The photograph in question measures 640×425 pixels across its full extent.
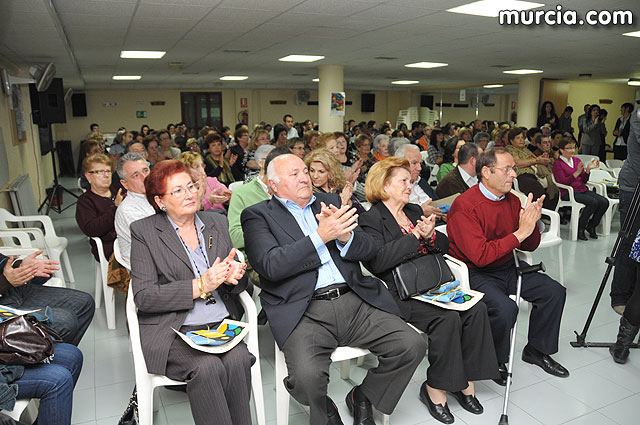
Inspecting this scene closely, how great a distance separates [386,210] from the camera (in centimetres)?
287

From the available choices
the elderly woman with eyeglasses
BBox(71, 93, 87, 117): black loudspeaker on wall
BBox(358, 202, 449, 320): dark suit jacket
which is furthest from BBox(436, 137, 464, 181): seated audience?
BBox(71, 93, 87, 117): black loudspeaker on wall

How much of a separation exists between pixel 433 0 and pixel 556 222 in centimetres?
233

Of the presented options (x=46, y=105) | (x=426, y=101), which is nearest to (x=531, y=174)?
(x=46, y=105)

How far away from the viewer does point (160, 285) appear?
2.24 m

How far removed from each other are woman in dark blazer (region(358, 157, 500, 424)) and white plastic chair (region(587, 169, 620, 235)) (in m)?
4.60

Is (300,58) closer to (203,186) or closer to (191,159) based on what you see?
(191,159)

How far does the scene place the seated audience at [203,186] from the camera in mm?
3779

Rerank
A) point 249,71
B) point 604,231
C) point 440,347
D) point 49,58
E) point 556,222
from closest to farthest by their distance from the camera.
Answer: point 440,347
point 556,222
point 604,231
point 49,58
point 249,71

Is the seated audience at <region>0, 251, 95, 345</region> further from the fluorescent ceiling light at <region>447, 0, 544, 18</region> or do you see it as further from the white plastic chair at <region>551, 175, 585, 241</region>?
the white plastic chair at <region>551, 175, 585, 241</region>

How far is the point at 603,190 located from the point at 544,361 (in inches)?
172

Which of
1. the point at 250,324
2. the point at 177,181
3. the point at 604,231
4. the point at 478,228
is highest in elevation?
the point at 177,181

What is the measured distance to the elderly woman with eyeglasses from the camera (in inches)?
83.5

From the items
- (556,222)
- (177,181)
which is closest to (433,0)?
(556,222)

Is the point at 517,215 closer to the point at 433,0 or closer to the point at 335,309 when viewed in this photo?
the point at 335,309
